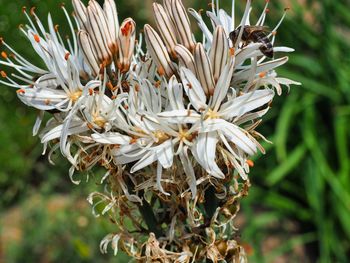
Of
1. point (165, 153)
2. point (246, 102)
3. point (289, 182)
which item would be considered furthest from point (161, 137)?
point (289, 182)

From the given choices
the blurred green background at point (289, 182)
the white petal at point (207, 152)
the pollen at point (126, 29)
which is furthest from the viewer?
the blurred green background at point (289, 182)

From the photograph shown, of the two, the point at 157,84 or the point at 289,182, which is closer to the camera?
the point at 157,84

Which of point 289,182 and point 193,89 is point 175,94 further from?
point 289,182

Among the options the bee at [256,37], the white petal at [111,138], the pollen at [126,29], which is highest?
the pollen at [126,29]

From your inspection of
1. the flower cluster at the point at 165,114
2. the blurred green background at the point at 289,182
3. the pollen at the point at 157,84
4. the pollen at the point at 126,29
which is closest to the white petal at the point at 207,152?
the flower cluster at the point at 165,114

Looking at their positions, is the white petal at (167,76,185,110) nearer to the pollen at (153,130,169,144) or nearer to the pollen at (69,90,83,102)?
the pollen at (153,130,169,144)

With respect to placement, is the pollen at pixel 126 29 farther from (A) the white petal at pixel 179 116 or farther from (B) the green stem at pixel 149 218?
(B) the green stem at pixel 149 218

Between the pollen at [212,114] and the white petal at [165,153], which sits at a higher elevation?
the pollen at [212,114]
